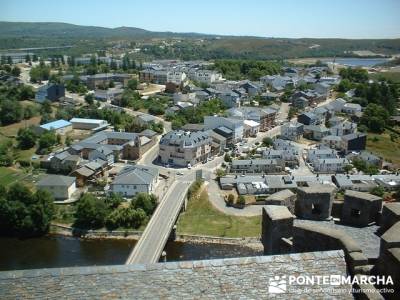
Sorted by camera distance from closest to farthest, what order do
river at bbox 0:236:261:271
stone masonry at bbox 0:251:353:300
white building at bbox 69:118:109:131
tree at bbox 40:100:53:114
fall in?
stone masonry at bbox 0:251:353:300
river at bbox 0:236:261:271
white building at bbox 69:118:109:131
tree at bbox 40:100:53:114

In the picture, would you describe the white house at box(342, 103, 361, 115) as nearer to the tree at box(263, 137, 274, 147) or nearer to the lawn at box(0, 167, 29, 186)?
the tree at box(263, 137, 274, 147)

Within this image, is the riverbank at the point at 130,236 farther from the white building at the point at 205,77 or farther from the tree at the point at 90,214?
the white building at the point at 205,77

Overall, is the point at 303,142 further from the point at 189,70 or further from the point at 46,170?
the point at 189,70

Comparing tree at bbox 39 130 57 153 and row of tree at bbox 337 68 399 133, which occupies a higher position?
row of tree at bbox 337 68 399 133

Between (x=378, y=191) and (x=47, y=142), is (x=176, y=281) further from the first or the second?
(x=47, y=142)

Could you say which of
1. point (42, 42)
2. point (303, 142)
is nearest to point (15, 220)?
point (303, 142)

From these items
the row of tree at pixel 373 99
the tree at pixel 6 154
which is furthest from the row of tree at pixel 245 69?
the tree at pixel 6 154

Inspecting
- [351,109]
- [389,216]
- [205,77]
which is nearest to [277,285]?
[389,216]

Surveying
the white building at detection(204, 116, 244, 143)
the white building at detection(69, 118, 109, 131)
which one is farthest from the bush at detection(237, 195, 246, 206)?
the white building at detection(69, 118, 109, 131)
